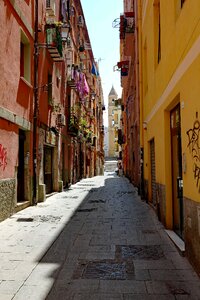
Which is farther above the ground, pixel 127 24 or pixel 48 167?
pixel 127 24

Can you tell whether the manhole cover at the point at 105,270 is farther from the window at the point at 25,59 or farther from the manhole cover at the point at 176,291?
the window at the point at 25,59

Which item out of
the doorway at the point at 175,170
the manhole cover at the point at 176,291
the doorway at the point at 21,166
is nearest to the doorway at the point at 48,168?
the doorway at the point at 21,166

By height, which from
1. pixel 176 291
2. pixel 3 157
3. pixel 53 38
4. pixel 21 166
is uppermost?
pixel 53 38

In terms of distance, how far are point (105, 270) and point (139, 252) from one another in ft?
3.83

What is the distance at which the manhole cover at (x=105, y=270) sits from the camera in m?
4.88

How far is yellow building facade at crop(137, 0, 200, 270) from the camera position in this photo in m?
4.91

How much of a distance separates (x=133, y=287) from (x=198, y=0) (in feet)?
11.7

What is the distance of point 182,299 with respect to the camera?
13.3 ft

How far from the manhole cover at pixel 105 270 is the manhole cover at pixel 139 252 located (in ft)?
1.38

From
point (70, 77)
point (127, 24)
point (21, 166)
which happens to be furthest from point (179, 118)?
point (70, 77)

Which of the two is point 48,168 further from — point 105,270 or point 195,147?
point 195,147

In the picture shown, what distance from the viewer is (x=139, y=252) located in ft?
20.3

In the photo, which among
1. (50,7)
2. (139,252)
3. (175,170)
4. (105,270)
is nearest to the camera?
(105,270)

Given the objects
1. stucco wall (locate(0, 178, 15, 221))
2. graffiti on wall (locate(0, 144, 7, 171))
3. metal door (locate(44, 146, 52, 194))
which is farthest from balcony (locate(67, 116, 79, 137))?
graffiti on wall (locate(0, 144, 7, 171))
